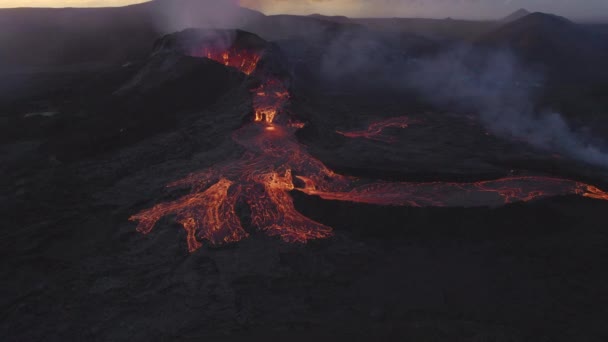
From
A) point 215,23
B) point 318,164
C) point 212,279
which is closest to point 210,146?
point 318,164

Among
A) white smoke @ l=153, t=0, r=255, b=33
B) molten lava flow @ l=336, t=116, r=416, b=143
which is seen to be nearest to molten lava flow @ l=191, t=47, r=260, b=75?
molten lava flow @ l=336, t=116, r=416, b=143

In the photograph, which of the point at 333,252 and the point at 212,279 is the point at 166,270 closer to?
Result: the point at 212,279

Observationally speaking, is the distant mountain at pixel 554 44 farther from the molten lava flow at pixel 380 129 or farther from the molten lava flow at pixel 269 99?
the molten lava flow at pixel 269 99

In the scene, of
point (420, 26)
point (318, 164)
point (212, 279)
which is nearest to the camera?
point (212, 279)

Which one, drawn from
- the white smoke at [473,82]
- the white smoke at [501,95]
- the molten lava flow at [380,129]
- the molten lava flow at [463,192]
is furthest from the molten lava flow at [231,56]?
the molten lava flow at [463,192]

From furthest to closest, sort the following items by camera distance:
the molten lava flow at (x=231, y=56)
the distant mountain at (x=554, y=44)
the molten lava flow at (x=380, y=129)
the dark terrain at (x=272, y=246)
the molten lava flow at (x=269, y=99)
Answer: the distant mountain at (x=554, y=44) < the molten lava flow at (x=231, y=56) < the molten lava flow at (x=269, y=99) < the molten lava flow at (x=380, y=129) < the dark terrain at (x=272, y=246)

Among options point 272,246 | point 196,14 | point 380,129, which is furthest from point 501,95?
point 196,14

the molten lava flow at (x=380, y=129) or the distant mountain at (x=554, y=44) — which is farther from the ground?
the distant mountain at (x=554, y=44)
